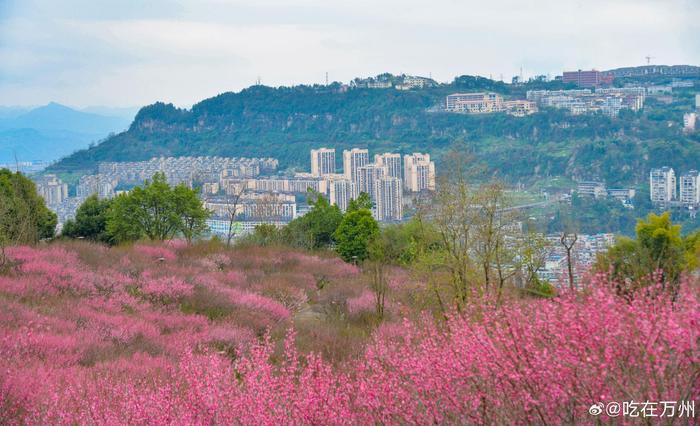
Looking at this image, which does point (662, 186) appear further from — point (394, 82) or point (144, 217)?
point (394, 82)

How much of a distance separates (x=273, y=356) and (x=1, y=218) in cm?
614

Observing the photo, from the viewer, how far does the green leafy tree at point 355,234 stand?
18.5 m

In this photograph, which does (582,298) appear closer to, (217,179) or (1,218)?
(1,218)

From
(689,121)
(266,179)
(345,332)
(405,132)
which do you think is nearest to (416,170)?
(266,179)

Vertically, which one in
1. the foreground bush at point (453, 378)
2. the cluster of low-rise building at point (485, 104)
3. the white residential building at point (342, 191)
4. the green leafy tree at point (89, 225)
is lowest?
the white residential building at point (342, 191)

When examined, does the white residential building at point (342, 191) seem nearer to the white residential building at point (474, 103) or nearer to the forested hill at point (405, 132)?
the forested hill at point (405, 132)

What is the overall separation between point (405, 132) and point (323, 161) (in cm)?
1278

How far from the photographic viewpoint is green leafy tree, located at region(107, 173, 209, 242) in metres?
18.5

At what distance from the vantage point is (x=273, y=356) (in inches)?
279

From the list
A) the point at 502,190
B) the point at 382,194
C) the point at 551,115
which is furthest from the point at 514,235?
the point at 551,115

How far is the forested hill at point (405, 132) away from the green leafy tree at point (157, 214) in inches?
Result: 1175

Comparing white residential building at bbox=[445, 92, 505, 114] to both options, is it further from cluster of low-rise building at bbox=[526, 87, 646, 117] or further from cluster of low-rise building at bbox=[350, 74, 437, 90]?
cluster of low-rise building at bbox=[350, 74, 437, 90]

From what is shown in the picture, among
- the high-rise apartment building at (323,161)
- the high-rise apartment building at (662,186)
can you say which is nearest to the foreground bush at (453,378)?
the high-rise apartment building at (662,186)

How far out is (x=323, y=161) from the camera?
79.6 meters
